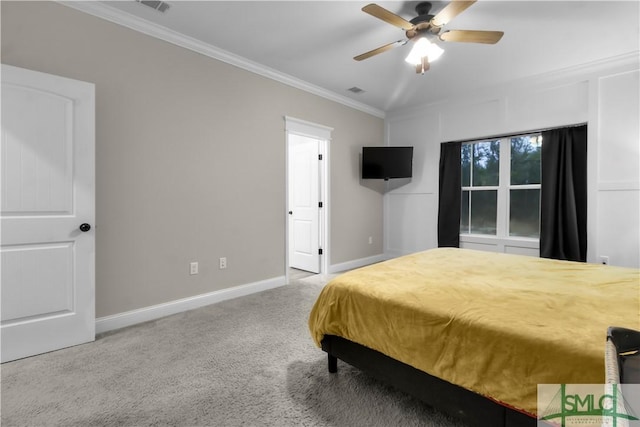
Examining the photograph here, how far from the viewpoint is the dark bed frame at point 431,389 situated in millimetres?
1192

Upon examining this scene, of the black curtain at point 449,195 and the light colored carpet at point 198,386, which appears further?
the black curtain at point 449,195

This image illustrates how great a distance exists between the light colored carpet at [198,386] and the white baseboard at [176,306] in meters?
0.11

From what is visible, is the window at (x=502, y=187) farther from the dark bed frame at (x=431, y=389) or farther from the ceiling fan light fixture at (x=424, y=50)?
the dark bed frame at (x=431, y=389)

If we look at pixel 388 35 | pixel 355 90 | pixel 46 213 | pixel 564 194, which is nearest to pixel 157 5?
pixel 46 213

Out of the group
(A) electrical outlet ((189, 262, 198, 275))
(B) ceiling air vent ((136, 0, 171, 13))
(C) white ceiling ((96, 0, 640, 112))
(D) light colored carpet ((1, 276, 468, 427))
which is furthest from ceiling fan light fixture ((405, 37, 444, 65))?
(A) electrical outlet ((189, 262, 198, 275))

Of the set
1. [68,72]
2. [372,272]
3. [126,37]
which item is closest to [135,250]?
[68,72]

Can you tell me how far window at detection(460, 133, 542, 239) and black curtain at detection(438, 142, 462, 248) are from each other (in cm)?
13

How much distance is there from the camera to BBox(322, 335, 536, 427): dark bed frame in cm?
119

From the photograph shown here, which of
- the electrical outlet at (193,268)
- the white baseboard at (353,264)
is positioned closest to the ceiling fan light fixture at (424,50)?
the electrical outlet at (193,268)

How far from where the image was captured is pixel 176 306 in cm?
297

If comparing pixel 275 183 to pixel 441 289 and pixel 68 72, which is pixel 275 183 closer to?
pixel 68 72

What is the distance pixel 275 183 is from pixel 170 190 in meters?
1.27

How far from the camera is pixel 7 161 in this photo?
2062 mm

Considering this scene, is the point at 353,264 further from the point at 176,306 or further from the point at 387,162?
the point at 176,306
